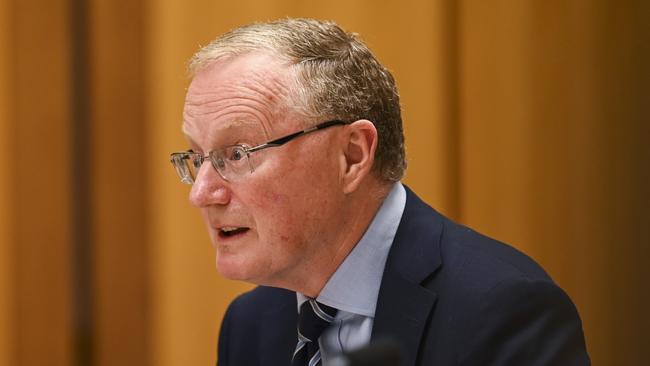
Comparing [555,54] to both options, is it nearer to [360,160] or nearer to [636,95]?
[636,95]

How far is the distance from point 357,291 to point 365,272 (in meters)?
0.04

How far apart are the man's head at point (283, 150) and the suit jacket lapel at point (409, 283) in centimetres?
8

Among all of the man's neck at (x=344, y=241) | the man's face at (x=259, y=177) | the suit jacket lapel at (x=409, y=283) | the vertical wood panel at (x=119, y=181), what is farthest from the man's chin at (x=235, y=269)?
the vertical wood panel at (x=119, y=181)

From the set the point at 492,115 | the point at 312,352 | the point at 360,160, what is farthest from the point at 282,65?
the point at 492,115

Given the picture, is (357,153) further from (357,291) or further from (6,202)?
(6,202)

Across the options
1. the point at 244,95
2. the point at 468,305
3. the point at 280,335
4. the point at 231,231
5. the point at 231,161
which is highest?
the point at 244,95

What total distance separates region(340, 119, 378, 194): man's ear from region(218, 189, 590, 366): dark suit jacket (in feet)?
0.39

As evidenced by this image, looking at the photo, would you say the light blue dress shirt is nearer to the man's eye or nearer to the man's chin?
the man's chin

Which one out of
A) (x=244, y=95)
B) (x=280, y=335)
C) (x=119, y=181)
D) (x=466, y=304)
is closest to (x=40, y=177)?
(x=119, y=181)

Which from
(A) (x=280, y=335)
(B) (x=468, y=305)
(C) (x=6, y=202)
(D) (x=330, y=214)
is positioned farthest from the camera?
(C) (x=6, y=202)

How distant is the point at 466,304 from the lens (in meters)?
1.37

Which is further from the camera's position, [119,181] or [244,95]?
[119,181]

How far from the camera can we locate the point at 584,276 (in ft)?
9.22

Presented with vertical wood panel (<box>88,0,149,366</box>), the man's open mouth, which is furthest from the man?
vertical wood panel (<box>88,0,149,366</box>)
